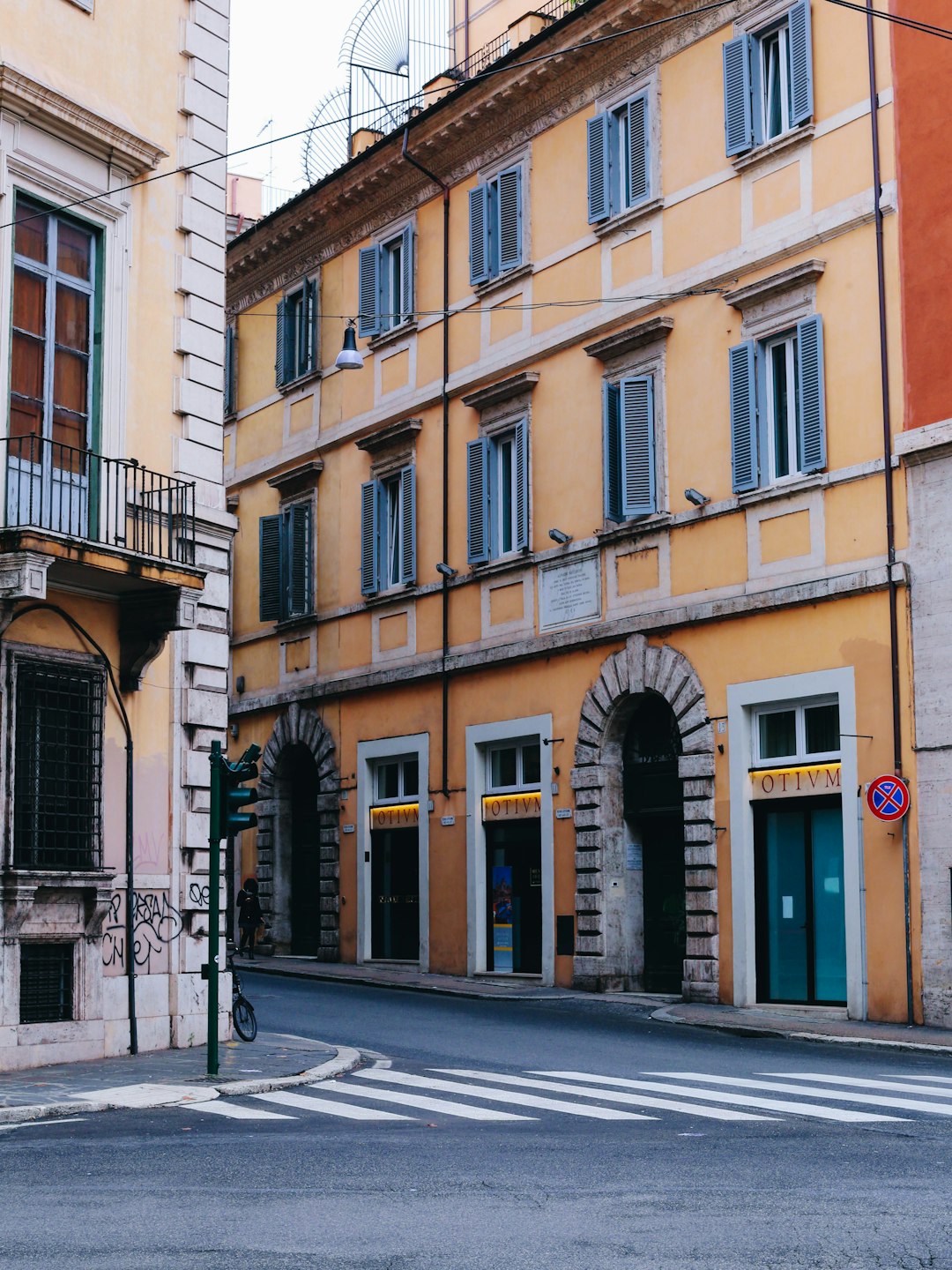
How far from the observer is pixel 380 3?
3350cm

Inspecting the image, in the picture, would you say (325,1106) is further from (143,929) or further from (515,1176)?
(143,929)

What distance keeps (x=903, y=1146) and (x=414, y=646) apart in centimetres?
1916

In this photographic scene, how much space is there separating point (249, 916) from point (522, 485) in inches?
378

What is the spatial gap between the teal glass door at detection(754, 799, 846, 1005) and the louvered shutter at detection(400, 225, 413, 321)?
11.7m

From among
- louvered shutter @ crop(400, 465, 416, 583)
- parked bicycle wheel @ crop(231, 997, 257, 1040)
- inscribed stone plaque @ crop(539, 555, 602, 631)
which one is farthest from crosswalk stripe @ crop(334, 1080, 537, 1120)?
louvered shutter @ crop(400, 465, 416, 583)

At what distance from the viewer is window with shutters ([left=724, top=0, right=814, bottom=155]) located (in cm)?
2269

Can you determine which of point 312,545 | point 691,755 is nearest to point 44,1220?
point 691,755

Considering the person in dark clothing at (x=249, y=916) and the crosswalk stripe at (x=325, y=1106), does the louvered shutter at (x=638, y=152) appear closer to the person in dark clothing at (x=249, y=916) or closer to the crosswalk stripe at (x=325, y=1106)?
the person in dark clothing at (x=249, y=916)

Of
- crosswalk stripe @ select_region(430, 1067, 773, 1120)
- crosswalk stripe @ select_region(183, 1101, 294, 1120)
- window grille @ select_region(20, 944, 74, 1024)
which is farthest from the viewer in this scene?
window grille @ select_region(20, 944, 74, 1024)

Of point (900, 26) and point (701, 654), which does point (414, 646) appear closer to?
point (701, 654)

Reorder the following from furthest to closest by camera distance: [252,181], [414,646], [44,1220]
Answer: [252,181] → [414,646] → [44,1220]

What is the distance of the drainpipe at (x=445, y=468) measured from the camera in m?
A: 28.2

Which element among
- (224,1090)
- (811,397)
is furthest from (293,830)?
(224,1090)

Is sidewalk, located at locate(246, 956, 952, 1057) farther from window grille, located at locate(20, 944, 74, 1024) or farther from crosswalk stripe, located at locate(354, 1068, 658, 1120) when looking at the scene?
window grille, located at locate(20, 944, 74, 1024)
